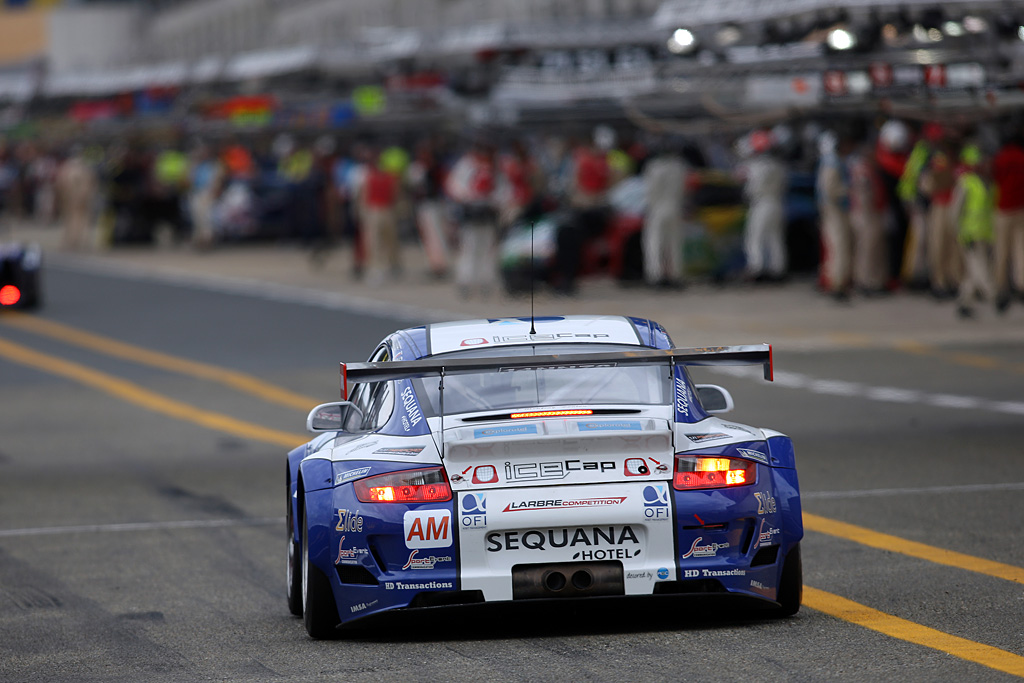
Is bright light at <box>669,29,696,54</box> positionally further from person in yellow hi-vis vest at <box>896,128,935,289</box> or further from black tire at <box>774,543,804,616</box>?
black tire at <box>774,543,804,616</box>

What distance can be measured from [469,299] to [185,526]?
52.0 ft

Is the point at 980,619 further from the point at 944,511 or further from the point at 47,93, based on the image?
the point at 47,93

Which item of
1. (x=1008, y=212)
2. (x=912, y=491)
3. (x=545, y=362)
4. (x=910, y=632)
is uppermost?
(x=545, y=362)

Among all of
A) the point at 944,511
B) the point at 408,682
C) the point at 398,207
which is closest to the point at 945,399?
the point at 944,511

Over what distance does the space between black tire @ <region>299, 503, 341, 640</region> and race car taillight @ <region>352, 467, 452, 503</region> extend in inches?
13.6

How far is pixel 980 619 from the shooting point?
22.5 ft

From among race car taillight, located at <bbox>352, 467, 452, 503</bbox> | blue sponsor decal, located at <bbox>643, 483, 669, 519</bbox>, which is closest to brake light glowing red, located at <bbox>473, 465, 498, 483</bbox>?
race car taillight, located at <bbox>352, 467, 452, 503</bbox>

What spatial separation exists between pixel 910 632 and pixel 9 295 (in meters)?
4.06

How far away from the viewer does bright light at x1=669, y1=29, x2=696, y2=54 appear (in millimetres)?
20938

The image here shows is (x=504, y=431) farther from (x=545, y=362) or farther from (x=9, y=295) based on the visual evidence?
(x=9, y=295)

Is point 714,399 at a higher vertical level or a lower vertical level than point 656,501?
higher

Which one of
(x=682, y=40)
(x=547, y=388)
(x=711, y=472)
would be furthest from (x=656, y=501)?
(x=682, y=40)

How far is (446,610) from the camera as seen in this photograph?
6539mm

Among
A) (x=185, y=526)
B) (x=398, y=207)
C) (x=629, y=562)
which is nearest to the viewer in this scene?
(x=629, y=562)
